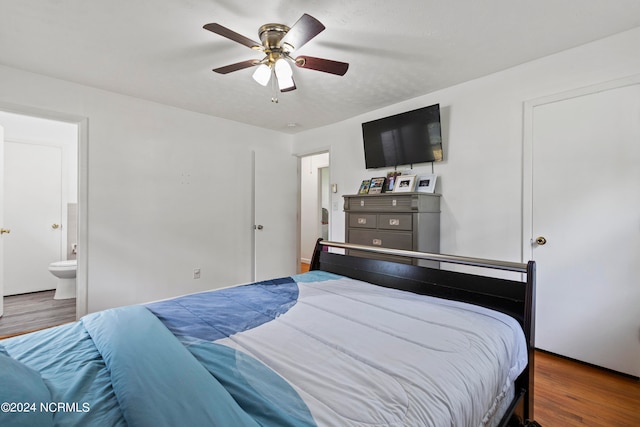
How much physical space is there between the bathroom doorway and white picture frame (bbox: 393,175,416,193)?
4391 mm

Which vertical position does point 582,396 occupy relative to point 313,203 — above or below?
below

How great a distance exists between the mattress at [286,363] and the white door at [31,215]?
160 inches

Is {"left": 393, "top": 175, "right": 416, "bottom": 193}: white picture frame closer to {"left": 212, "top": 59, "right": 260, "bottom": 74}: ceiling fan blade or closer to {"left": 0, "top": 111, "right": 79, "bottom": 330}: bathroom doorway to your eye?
{"left": 212, "top": 59, "right": 260, "bottom": 74}: ceiling fan blade

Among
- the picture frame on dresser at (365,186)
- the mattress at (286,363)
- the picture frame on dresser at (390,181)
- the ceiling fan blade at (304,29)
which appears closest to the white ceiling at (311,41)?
the ceiling fan blade at (304,29)

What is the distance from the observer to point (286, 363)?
0.99m

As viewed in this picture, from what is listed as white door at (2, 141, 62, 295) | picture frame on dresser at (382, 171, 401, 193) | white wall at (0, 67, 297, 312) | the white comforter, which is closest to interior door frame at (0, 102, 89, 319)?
white wall at (0, 67, 297, 312)

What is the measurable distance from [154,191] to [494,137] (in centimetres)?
358

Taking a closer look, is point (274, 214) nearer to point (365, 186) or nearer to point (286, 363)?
point (365, 186)

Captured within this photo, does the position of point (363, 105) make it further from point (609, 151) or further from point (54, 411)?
point (54, 411)

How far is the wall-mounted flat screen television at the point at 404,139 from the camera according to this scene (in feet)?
9.86

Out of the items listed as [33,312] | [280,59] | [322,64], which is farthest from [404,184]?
[33,312]

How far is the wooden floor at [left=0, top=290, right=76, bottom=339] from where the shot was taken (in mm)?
2963

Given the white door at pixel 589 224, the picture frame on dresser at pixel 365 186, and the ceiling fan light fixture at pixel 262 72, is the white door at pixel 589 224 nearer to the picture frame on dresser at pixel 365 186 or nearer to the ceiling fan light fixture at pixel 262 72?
the picture frame on dresser at pixel 365 186

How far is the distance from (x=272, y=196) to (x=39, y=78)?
2707mm
